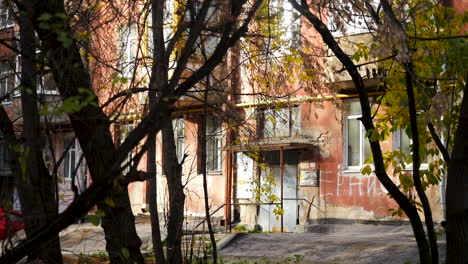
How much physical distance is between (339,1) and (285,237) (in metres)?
9.60

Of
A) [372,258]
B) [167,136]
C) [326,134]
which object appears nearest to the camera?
[167,136]

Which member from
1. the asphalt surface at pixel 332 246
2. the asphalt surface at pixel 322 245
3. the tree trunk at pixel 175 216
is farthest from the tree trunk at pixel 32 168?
the asphalt surface at pixel 332 246

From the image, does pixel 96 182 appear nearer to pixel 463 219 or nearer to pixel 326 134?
pixel 463 219

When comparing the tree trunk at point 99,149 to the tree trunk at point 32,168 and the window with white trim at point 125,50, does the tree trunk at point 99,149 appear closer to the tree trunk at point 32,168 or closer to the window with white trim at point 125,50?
the tree trunk at point 32,168

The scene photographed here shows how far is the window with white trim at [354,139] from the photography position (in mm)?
19391

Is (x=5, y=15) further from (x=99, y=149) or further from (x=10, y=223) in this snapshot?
(x=10, y=223)

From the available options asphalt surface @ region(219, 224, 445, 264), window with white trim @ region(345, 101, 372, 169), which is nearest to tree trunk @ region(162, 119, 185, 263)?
asphalt surface @ region(219, 224, 445, 264)

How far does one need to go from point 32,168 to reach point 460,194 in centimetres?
480

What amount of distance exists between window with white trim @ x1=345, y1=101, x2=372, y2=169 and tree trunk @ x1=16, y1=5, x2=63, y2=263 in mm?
13165

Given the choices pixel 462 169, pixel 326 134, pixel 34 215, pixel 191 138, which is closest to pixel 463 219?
pixel 462 169

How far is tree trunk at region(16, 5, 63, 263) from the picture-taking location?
5188mm

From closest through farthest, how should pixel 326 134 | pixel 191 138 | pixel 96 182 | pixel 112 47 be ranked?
pixel 96 182 < pixel 112 47 < pixel 326 134 < pixel 191 138

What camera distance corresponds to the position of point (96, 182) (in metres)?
4.28

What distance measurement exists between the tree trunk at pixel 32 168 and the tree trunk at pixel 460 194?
14.0ft
